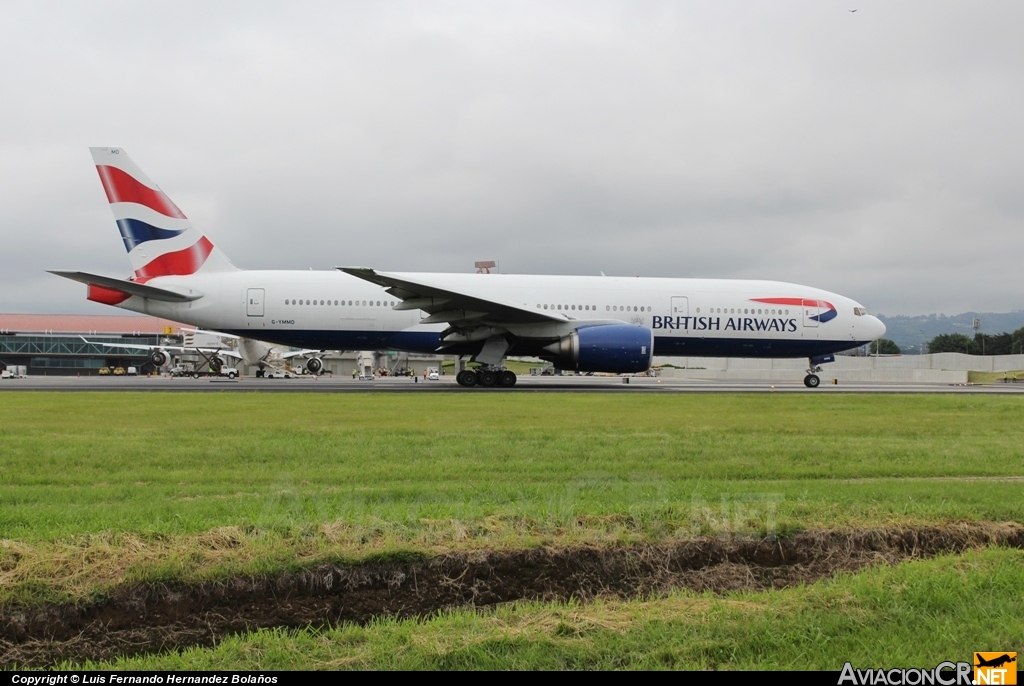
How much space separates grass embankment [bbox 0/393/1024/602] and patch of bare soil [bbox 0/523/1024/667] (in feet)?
0.46

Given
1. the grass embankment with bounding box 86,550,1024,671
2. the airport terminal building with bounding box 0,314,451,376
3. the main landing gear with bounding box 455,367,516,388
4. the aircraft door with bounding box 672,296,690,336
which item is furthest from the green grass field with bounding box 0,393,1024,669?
the airport terminal building with bounding box 0,314,451,376

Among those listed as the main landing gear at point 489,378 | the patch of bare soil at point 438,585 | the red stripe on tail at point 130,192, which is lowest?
the patch of bare soil at point 438,585

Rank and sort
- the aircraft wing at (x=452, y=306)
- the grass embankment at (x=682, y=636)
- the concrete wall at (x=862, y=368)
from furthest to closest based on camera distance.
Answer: the concrete wall at (x=862, y=368)
the aircraft wing at (x=452, y=306)
the grass embankment at (x=682, y=636)

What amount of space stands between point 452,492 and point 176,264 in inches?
864

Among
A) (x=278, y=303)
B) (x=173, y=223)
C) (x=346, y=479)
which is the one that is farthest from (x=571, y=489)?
(x=173, y=223)

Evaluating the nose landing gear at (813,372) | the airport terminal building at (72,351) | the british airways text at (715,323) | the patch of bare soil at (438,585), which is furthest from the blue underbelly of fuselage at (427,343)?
the airport terminal building at (72,351)

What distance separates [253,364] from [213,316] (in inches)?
814

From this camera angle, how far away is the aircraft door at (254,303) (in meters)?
25.0

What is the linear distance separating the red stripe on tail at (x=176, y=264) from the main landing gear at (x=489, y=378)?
402 inches

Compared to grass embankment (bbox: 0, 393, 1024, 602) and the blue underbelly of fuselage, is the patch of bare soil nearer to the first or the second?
grass embankment (bbox: 0, 393, 1024, 602)

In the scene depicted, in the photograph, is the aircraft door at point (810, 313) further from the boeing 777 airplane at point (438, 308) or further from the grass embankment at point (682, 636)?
the grass embankment at point (682, 636)

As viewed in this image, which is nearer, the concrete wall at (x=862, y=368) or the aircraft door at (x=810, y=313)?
the aircraft door at (x=810, y=313)

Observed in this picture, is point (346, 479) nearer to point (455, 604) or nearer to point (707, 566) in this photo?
point (455, 604)

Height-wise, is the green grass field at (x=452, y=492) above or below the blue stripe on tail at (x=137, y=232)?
below
